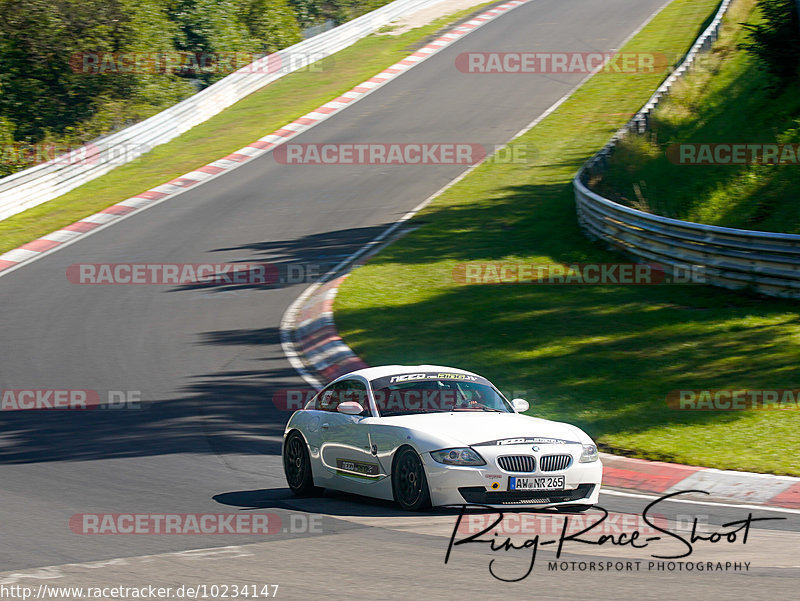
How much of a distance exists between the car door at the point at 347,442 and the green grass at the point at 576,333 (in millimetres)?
3081

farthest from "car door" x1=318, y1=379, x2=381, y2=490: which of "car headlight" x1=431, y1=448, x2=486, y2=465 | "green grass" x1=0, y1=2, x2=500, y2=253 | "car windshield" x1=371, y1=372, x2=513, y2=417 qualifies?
"green grass" x1=0, y1=2, x2=500, y2=253

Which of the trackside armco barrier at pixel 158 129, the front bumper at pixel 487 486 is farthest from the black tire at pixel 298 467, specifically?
the trackside armco barrier at pixel 158 129

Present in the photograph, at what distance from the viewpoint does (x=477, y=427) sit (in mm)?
9344

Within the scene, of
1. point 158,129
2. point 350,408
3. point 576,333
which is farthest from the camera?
point 158,129

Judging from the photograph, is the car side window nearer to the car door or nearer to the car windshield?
the car door

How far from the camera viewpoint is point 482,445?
8938 millimetres

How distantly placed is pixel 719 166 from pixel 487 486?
16.9 metres

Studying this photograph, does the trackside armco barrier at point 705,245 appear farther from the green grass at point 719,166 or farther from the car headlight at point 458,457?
the car headlight at point 458,457

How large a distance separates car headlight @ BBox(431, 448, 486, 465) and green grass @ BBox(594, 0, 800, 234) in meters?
12.3

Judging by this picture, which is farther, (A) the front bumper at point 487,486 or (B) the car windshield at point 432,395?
(B) the car windshield at point 432,395

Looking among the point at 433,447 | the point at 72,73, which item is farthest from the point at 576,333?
the point at 72,73

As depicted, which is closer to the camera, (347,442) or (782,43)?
(347,442)

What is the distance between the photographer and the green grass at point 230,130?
28.7 metres

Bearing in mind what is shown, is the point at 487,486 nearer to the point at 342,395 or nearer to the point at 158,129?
the point at 342,395
